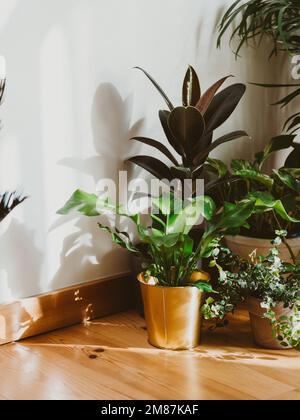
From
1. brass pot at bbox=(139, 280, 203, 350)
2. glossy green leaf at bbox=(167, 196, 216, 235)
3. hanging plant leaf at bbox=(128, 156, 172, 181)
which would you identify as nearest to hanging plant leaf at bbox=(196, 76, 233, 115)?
hanging plant leaf at bbox=(128, 156, 172, 181)

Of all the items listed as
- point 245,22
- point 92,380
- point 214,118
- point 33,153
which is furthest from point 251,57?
point 92,380

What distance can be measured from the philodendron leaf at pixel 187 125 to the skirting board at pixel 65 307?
59 centimetres

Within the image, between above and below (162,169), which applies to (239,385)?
below

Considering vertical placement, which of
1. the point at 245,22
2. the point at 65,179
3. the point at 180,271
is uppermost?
the point at 245,22

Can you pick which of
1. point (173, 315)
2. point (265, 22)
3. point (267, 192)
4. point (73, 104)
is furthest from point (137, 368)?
point (265, 22)

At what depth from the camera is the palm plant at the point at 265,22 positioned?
246 cm

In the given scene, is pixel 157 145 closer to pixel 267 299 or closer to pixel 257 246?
pixel 257 246

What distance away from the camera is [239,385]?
186 centimetres

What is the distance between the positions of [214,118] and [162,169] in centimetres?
25

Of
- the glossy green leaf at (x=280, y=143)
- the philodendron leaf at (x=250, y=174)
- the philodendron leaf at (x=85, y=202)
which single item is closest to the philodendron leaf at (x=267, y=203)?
the philodendron leaf at (x=250, y=174)

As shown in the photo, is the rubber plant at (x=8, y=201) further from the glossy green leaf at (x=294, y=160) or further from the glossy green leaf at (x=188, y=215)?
the glossy green leaf at (x=294, y=160)

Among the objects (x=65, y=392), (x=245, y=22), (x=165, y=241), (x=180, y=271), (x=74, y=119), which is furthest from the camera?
(x=245, y=22)

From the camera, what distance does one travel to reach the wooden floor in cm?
182

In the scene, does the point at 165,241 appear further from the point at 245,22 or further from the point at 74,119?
the point at 245,22
